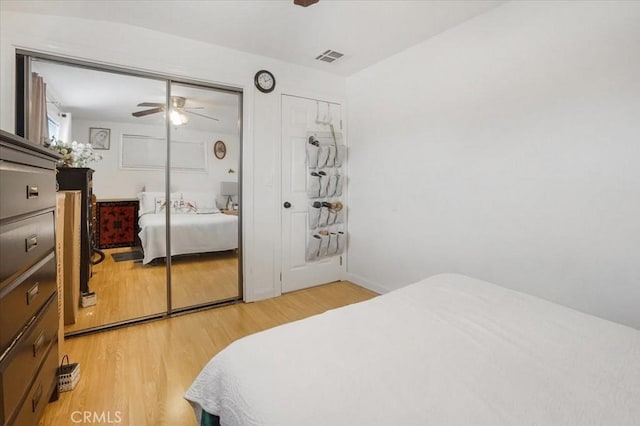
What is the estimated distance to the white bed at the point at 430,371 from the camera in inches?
29.3

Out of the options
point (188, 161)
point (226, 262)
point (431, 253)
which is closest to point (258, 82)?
point (188, 161)

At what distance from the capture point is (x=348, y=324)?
3.89 ft

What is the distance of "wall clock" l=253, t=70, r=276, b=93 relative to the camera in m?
2.96

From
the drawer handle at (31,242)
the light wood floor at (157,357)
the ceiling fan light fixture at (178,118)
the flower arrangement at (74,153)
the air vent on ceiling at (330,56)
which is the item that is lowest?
the light wood floor at (157,357)

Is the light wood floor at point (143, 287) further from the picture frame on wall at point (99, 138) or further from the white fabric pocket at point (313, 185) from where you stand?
the white fabric pocket at point (313, 185)

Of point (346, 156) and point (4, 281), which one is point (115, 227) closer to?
point (4, 281)

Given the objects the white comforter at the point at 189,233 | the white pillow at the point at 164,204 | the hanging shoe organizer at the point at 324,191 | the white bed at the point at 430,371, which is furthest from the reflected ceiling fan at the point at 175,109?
the white bed at the point at 430,371

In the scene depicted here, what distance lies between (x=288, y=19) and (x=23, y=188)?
203 centimetres

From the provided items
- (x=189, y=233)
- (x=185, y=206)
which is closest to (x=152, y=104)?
(x=185, y=206)

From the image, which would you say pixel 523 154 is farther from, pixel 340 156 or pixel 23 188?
pixel 23 188

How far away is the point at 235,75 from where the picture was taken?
9.37 ft

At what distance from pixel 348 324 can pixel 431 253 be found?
1789mm
